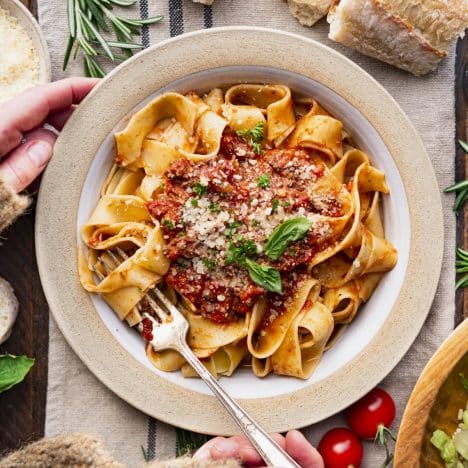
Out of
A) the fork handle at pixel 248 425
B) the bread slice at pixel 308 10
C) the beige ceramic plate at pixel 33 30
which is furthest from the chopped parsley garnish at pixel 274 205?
the beige ceramic plate at pixel 33 30

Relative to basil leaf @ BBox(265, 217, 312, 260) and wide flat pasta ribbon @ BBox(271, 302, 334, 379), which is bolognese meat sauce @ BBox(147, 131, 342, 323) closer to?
basil leaf @ BBox(265, 217, 312, 260)

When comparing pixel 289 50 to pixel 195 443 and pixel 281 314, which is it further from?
pixel 195 443

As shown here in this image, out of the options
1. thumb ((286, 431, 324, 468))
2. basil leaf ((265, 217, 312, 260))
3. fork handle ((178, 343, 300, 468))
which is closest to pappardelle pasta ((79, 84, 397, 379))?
basil leaf ((265, 217, 312, 260))

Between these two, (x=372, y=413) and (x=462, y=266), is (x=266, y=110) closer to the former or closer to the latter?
(x=462, y=266)

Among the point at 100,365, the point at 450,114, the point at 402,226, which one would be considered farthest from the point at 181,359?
the point at 450,114

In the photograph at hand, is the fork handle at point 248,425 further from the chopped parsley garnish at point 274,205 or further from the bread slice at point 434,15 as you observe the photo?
the bread slice at point 434,15

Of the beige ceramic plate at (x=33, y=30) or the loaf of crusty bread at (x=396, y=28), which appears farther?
the beige ceramic plate at (x=33, y=30)
